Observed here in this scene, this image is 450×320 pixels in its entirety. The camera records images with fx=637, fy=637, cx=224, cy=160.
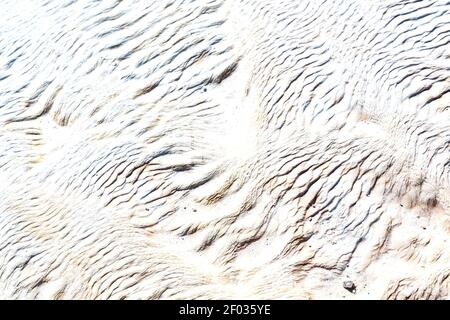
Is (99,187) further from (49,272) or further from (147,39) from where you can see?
(147,39)

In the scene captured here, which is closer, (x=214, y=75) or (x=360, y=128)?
(x=360, y=128)

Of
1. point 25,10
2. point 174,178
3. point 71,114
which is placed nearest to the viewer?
point 174,178

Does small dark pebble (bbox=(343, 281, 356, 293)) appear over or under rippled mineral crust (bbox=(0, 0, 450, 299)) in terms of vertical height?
under

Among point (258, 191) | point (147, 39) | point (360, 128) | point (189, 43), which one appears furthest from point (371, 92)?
point (147, 39)

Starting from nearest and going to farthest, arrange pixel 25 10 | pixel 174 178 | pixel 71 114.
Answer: pixel 174 178, pixel 71 114, pixel 25 10

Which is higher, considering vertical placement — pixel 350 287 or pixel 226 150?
pixel 226 150

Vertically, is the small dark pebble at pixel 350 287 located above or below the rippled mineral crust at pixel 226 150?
below

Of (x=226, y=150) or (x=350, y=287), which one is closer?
(x=350, y=287)

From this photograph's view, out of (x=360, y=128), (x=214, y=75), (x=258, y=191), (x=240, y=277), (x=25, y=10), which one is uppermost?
(x=25, y=10)
